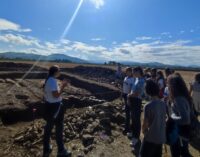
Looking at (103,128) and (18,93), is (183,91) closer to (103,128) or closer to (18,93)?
(103,128)

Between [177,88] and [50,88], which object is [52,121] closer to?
[50,88]

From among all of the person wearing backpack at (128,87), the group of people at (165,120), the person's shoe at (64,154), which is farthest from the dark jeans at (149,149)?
the person wearing backpack at (128,87)

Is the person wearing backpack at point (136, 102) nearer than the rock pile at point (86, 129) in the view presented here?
Yes

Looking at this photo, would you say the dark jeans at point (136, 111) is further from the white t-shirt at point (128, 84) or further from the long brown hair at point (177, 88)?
the long brown hair at point (177, 88)

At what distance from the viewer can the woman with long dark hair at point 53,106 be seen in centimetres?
567

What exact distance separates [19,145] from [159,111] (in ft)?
14.1

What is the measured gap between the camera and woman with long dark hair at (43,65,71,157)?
5.67 metres

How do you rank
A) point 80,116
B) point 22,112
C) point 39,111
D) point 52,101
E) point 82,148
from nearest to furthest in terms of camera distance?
point 52,101, point 82,148, point 80,116, point 22,112, point 39,111

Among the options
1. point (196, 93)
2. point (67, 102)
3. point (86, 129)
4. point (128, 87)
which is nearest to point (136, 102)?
point (128, 87)

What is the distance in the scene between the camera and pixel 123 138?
7.65 metres

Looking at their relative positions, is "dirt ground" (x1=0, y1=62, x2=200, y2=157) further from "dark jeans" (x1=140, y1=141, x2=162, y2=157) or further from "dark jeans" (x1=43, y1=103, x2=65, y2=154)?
"dark jeans" (x1=140, y1=141, x2=162, y2=157)

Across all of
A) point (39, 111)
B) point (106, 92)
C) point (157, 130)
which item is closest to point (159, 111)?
point (157, 130)

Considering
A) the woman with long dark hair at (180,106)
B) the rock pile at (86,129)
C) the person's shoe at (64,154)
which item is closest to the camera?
the woman with long dark hair at (180,106)

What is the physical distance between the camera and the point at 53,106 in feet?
18.9
